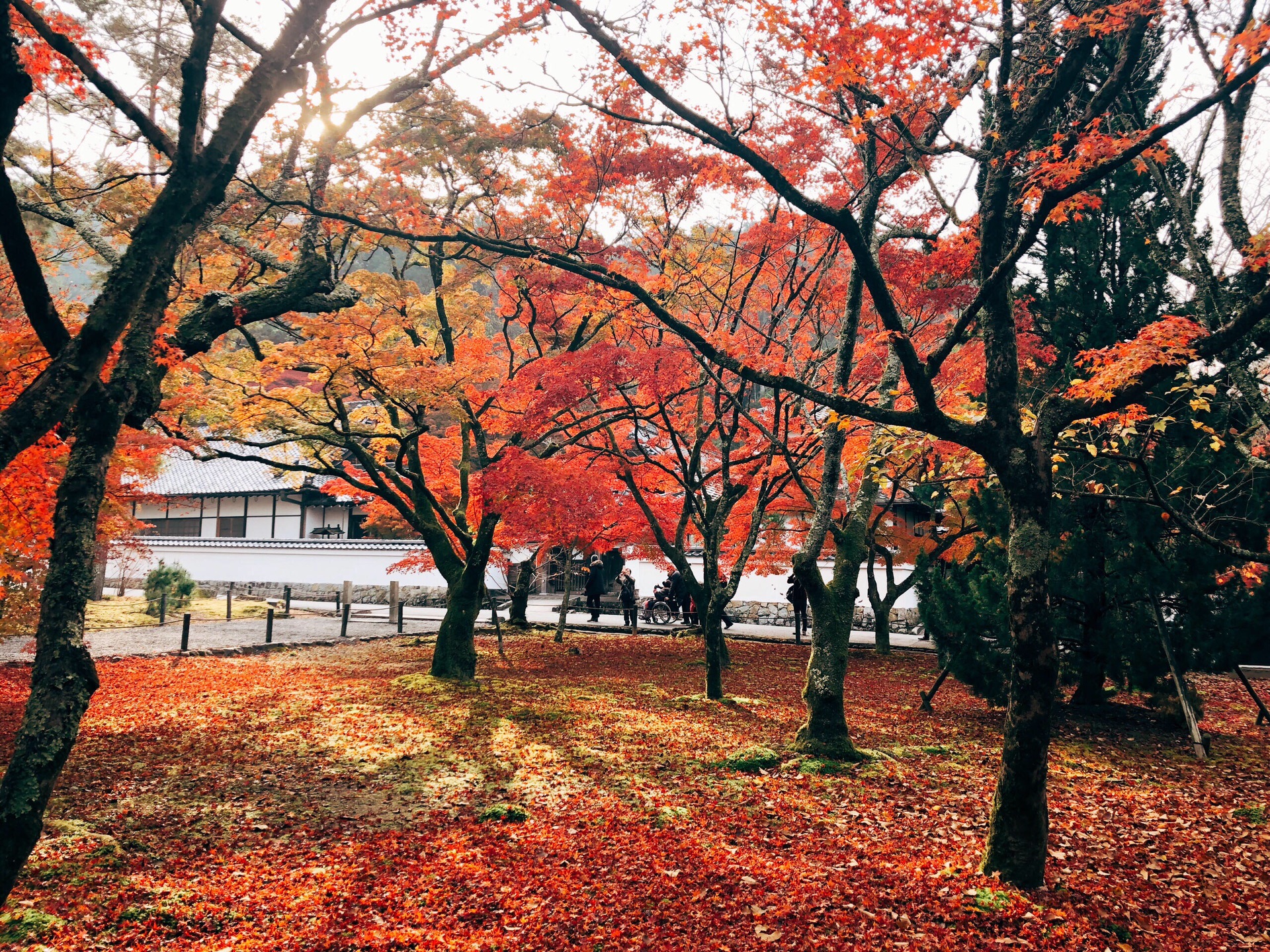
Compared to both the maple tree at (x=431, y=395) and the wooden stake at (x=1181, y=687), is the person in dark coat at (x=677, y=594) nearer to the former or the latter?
the maple tree at (x=431, y=395)

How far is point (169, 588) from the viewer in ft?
75.8

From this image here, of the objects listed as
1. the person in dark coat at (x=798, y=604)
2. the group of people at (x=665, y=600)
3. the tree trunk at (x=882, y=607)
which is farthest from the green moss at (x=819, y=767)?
the group of people at (x=665, y=600)

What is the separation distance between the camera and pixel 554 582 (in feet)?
109

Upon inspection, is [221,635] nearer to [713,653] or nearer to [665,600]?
[665,600]

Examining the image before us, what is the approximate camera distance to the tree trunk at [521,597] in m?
21.3

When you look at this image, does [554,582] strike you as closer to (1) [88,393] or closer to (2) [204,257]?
(2) [204,257]

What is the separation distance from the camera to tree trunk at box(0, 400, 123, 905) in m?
3.84

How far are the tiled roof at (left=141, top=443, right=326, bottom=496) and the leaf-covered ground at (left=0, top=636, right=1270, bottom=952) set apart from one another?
69.1ft

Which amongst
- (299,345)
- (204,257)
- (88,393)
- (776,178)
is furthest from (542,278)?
(88,393)

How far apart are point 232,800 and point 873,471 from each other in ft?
24.2

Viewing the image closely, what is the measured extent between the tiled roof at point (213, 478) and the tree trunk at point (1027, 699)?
29249mm

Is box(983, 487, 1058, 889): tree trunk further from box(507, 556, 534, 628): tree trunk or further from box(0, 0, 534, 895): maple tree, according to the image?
box(507, 556, 534, 628): tree trunk

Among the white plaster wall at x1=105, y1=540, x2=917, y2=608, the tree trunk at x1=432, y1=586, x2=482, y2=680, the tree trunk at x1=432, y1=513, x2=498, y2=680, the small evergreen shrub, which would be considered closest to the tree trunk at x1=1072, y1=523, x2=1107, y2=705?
the tree trunk at x1=432, y1=513, x2=498, y2=680

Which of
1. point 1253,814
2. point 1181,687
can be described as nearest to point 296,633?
point 1181,687
